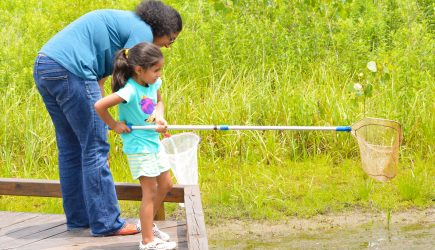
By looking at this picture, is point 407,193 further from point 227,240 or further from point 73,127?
point 73,127

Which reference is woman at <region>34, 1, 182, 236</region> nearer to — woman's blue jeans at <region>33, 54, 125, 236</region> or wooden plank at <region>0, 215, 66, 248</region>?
woman's blue jeans at <region>33, 54, 125, 236</region>

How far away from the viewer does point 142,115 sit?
4852mm

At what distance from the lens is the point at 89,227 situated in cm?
543

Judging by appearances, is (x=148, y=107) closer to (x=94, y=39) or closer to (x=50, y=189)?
(x=94, y=39)

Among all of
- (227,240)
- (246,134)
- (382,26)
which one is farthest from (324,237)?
(382,26)

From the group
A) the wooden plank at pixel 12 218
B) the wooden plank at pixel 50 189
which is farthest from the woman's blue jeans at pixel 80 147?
the wooden plank at pixel 12 218

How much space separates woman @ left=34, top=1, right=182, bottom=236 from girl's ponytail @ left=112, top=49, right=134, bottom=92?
119 mm

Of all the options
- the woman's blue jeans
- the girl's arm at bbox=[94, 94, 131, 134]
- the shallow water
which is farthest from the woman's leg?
the shallow water

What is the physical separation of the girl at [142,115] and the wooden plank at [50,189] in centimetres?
64

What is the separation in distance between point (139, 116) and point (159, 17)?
55cm

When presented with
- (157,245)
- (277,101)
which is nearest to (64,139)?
(157,245)

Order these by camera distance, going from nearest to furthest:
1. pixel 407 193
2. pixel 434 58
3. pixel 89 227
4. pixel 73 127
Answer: pixel 73 127, pixel 89 227, pixel 407 193, pixel 434 58

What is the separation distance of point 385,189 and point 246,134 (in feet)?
4.23

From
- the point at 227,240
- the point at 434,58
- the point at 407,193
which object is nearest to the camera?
the point at 227,240
